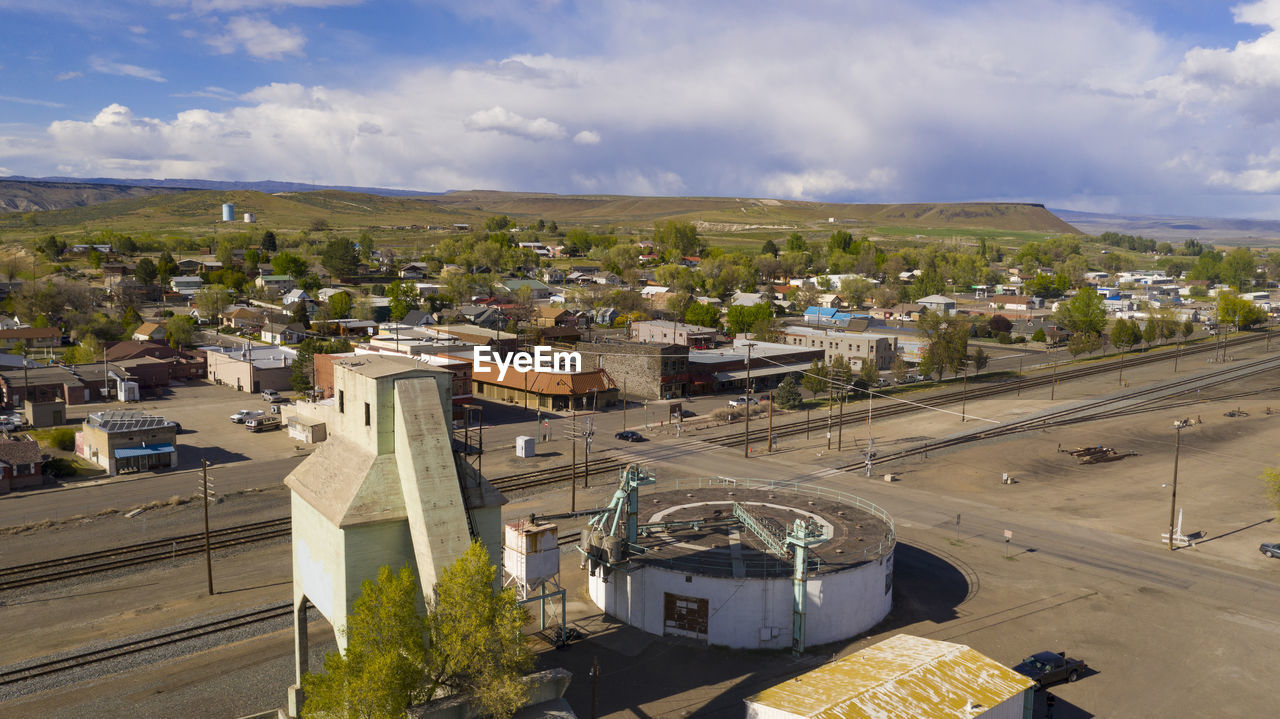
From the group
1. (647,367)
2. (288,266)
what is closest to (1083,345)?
(647,367)

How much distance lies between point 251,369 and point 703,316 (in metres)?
63.3

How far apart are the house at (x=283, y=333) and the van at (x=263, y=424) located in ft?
145

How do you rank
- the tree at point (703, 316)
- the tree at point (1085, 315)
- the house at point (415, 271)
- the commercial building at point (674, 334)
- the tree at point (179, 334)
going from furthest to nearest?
1. the house at point (415, 271)
2. the tree at point (1085, 315)
3. the tree at point (703, 316)
4. the commercial building at point (674, 334)
5. the tree at point (179, 334)

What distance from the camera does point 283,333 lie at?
361ft

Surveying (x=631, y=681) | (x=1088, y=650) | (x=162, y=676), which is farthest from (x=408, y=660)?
(x=1088, y=650)

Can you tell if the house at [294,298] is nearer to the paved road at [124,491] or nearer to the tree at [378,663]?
the paved road at [124,491]

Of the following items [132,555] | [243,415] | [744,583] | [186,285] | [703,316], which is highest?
[186,285]

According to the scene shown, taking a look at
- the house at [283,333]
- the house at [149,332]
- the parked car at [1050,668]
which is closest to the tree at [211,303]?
the house at [283,333]

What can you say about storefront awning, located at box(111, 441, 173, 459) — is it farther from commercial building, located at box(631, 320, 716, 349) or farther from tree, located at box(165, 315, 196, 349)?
commercial building, located at box(631, 320, 716, 349)

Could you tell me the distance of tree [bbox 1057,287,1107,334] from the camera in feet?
421

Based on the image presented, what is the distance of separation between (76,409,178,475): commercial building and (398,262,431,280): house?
124m

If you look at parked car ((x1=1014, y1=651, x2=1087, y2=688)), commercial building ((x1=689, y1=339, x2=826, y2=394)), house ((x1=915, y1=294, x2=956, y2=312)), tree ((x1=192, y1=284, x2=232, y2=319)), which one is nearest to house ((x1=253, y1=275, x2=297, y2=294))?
tree ((x1=192, y1=284, x2=232, y2=319))

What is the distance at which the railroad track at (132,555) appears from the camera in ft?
124

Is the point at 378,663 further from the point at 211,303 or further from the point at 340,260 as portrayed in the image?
the point at 340,260
